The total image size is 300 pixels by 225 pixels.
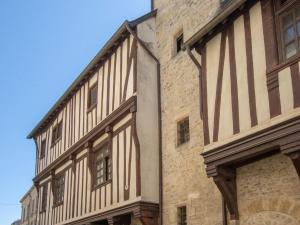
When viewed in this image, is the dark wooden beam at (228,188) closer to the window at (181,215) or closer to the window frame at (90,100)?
the window at (181,215)

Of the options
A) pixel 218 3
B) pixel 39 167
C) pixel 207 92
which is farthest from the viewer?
pixel 39 167

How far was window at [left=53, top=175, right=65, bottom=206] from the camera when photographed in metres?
16.3

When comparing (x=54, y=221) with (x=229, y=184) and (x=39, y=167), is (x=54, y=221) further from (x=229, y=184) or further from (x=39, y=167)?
(x=229, y=184)

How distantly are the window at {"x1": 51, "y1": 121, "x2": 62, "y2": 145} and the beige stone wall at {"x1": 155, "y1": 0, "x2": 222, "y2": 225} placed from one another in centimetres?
685

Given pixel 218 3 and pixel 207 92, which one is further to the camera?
pixel 218 3

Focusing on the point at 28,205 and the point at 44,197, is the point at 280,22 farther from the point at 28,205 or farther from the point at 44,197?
the point at 28,205

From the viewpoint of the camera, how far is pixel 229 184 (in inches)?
322

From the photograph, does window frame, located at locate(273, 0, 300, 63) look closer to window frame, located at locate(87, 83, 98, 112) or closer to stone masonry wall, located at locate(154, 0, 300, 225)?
stone masonry wall, located at locate(154, 0, 300, 225)

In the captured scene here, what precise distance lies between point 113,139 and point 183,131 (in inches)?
96.1

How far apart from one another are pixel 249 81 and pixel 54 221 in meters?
11.2

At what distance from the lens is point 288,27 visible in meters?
7.31

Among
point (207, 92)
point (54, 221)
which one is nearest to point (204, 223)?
point (207, 92)

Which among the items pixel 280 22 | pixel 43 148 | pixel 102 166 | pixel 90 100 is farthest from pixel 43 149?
pixel 280 22

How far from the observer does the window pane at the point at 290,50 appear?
7.08 metres
